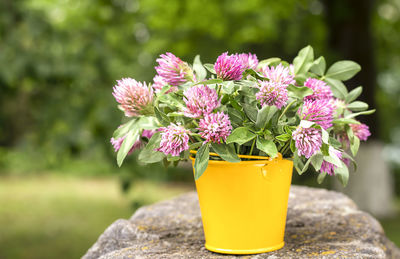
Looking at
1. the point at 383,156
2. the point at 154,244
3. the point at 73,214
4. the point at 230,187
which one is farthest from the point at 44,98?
the point at 73,214

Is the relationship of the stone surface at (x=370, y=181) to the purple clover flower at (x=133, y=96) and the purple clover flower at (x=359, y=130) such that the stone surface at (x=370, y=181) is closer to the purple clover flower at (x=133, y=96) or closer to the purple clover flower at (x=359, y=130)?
the purple clover flower at (x=359, y=130)

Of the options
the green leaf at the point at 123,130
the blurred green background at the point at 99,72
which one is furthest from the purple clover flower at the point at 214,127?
the blurred green background at the point at 99,72

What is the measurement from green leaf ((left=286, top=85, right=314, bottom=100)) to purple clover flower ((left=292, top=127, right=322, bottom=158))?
0.64 feet

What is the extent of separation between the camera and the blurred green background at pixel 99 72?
394 cm

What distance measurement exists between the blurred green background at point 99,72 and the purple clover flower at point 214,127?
239 cm

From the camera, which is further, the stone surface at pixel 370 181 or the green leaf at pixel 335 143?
the stone surface at pixel 370 181

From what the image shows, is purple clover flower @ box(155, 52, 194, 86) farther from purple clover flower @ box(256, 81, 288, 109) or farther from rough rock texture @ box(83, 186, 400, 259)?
rough rock texture @ box(83, 186, 400, 259)

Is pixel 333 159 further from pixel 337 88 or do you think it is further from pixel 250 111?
pixel 337 88

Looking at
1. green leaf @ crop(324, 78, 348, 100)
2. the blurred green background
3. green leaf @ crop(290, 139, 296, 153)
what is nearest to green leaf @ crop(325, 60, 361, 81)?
green leaf @ crop(324, 78, 348, 100)

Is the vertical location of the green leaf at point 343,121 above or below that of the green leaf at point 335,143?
above

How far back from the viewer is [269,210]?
159cm

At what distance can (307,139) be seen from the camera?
1345 millimetres

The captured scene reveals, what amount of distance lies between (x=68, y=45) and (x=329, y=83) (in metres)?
3.07

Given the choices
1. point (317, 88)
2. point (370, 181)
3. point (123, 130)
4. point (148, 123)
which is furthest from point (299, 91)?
point (370, 181)
